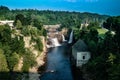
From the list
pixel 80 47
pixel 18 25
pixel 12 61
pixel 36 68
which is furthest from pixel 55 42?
pixel 12 61

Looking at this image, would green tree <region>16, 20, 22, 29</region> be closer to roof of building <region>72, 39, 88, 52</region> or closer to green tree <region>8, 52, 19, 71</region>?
roof of building <region>72, 39, 88, 52</region>

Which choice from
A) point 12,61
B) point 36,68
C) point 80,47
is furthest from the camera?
point 80,47

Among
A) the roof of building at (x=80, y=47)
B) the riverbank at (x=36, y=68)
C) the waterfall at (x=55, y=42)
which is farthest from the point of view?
the waterfall at (x=55, y=42)

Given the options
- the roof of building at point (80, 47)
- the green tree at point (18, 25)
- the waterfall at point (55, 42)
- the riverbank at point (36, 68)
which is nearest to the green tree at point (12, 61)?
the riverbank at point (36, 68)

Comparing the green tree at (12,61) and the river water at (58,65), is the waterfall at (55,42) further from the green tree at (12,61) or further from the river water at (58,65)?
the green tree at (12,61)

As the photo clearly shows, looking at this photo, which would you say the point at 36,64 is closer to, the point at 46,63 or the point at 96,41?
Answer: the point at 46,63

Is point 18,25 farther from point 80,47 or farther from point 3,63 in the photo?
point 3,63

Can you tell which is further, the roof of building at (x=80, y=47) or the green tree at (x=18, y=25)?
the green tree at (x=18, y=25)

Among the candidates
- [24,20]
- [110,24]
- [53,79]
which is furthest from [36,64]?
[110,24]

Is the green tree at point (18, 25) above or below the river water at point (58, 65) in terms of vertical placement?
above
